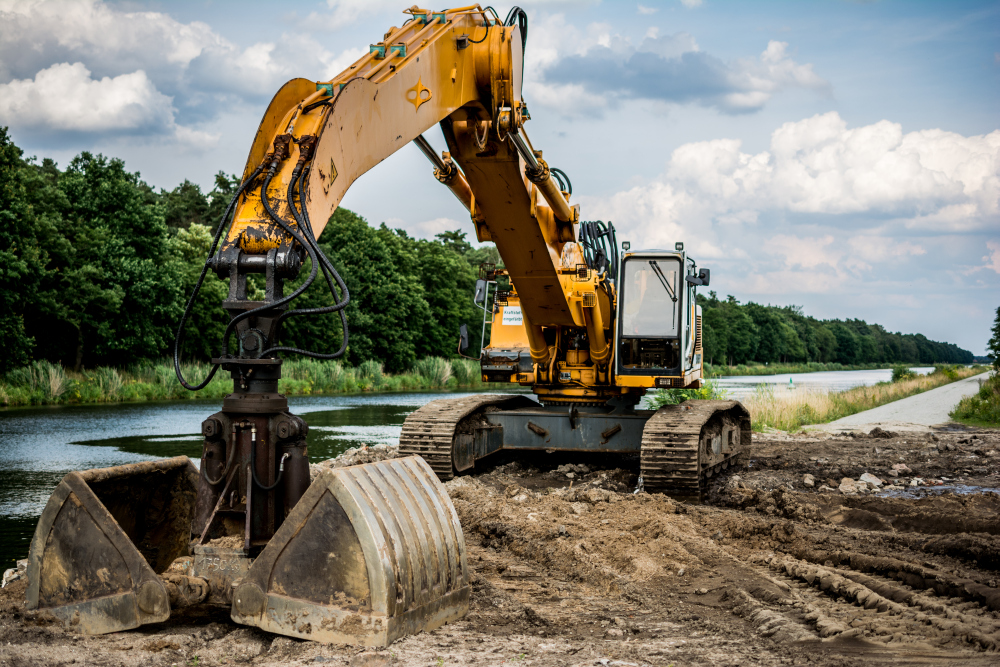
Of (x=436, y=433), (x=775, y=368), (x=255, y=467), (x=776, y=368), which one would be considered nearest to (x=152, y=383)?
(x=436, y=433)

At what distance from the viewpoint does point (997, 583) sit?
16.6ft

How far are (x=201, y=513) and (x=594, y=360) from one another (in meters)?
7.02

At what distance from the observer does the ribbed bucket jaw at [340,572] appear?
11.8 feet

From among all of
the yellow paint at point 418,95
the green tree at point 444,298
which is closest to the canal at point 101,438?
the yellow paint at point 418,95

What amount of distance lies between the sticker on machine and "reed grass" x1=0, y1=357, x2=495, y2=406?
918 cm

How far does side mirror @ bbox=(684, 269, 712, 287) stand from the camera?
33.4 ft

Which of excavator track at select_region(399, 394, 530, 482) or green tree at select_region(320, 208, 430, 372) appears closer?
excavator track at select_region(399, 394, 530, 482)

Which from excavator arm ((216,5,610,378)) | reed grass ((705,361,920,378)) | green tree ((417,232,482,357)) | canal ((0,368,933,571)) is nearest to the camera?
excavator arm ((216,5,610,378))

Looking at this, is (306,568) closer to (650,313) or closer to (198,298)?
(650,313)

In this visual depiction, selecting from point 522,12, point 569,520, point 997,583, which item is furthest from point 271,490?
point 522,12

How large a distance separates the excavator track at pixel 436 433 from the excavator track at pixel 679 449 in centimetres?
213

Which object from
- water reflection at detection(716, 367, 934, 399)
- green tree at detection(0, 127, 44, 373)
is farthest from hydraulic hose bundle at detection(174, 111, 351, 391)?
green tree at detection(0, 127, 44, 373)

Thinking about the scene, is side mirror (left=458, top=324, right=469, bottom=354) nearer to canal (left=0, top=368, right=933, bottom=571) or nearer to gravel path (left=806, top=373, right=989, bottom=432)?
canal (left=0, top=368, right=933, bottom=571)

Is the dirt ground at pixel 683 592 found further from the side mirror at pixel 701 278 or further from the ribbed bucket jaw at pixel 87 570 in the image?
the side mirror at pixel 701 278
